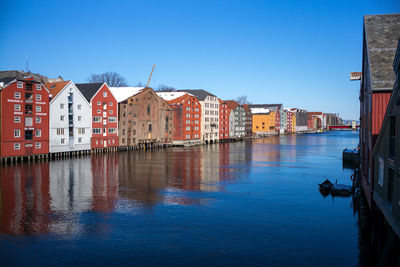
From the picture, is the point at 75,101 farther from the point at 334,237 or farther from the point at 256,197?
the point at 334,237

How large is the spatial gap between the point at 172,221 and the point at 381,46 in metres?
17.7

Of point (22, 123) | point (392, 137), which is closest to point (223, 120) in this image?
point (22, 123)

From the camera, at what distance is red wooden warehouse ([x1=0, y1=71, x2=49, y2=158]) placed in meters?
53.0

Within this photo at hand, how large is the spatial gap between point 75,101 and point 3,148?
61.3 feet

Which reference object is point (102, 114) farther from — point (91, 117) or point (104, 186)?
point (104, 186)

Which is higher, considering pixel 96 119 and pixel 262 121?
pixel 262 121

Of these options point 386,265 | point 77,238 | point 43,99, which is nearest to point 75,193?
point 77,238

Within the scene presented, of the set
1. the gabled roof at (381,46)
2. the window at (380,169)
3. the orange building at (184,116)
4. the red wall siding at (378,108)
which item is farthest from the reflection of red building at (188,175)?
the orange building at (184,116)

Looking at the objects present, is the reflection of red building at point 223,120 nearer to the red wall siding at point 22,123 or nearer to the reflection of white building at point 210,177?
the reflection of white building at point 210,177

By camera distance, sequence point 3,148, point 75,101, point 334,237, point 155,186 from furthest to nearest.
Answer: point 75,101
point 3,148
point 155,186
point 334,237

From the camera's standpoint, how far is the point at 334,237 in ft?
68.6

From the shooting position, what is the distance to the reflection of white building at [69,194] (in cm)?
2267

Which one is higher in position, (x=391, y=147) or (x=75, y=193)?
(x=391, y=147)

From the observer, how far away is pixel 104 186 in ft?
118
